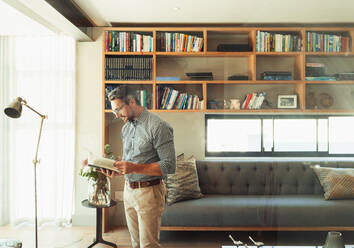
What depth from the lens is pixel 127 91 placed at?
83.6 inches

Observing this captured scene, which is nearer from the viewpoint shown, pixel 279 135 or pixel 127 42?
pixel 279 135

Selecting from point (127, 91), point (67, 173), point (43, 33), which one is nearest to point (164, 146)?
point (127, 91)

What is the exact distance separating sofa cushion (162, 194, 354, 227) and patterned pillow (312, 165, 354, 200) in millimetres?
178

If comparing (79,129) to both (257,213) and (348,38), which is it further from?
(348,38)

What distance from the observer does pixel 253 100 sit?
264 cm

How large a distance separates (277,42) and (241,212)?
121 centimetres

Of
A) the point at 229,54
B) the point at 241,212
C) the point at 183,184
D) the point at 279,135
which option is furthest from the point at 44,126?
the point at 279,135

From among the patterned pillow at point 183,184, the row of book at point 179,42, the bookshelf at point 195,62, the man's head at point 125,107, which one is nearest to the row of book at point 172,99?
the bookshelf at point 195,62

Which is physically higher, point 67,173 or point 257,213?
point 67,173

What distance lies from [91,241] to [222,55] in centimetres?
175

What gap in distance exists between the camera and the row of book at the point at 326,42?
1.97 m

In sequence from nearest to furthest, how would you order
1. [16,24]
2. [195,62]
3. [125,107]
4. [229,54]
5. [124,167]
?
[124,167]
[125,107]
[16,24]
[229,54]
[195,62]

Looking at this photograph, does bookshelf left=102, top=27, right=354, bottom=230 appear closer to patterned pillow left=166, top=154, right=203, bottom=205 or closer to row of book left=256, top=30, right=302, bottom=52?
row of book left=256, top=30, right=302, bottom=52

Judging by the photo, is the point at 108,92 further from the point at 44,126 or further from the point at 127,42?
the point at 44,126
